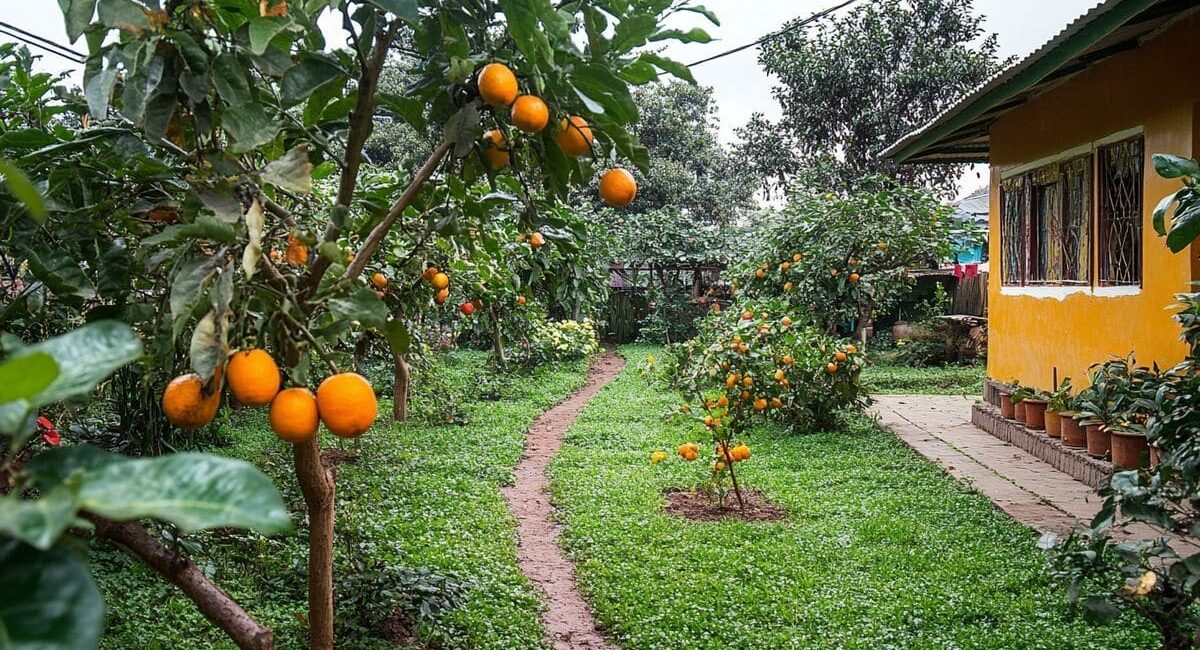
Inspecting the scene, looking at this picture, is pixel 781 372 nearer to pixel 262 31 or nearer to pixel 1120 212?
pixel 1120 212

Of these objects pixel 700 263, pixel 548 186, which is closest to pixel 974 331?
pixel 700 263

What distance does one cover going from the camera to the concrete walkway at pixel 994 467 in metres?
5.09

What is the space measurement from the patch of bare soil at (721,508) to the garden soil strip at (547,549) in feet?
2.46

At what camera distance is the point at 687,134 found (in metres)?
21.0

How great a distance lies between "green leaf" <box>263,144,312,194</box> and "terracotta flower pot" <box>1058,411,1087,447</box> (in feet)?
18.8

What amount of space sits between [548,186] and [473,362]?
35.1 ft

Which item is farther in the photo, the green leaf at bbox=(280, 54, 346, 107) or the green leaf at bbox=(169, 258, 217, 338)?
the green leaf at bbox=(280, 54, 346, 107)

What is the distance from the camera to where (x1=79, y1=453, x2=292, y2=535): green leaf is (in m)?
0.57

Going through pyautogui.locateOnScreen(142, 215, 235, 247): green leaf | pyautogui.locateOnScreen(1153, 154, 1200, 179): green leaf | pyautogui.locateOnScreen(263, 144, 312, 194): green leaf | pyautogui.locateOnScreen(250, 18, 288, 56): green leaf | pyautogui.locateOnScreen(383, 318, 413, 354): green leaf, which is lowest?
pyautogui.locateOnScreen(383, 318, 413, 354): green leaf

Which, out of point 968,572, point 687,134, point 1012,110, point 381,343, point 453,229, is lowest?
point 968,572

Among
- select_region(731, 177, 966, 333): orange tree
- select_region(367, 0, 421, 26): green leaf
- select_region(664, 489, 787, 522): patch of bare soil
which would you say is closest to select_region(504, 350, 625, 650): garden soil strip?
select_region(664, 489, 787, 522): patch of bare soil

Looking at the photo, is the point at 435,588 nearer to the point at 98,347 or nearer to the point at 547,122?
the point at 547,122

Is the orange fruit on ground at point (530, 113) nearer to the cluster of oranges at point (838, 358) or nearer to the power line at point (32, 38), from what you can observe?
the power line at point (32, 38)

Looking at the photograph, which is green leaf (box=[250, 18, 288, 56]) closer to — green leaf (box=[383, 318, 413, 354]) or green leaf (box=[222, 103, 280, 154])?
green leaf (box=[222, 103, 280, 154])
